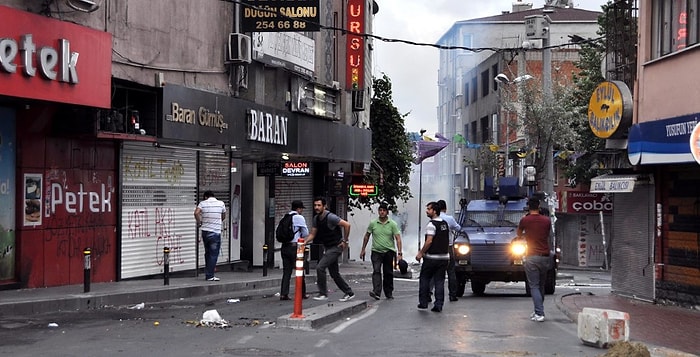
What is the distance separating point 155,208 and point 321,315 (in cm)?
922

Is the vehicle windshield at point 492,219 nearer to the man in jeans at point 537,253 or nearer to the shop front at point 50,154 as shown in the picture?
the man in jeans at point 537,253

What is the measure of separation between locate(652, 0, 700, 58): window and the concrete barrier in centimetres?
718

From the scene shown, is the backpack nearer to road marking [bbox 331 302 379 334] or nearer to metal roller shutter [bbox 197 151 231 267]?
road marking [bbox 331 302 379 334]

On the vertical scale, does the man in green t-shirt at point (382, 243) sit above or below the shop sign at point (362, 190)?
below

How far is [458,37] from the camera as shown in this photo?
81.7 meters

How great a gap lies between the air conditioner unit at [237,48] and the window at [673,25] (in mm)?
10578

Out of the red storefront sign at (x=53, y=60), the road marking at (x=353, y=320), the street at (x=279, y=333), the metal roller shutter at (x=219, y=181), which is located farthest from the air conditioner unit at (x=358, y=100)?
the street at (x=279, y=333)

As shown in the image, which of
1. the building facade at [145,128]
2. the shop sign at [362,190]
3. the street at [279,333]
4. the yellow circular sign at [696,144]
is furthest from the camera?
the shop sign at [362,190]

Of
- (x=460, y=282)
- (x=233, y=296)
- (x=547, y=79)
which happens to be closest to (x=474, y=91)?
(x=547, y=79)

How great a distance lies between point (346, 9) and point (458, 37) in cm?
4776

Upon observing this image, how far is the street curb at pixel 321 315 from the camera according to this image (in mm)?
13539

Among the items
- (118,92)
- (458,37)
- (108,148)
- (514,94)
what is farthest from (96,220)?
(458,37)

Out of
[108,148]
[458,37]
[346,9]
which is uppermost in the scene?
[458,37]

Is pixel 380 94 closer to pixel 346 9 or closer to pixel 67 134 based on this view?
pixel 346 9
